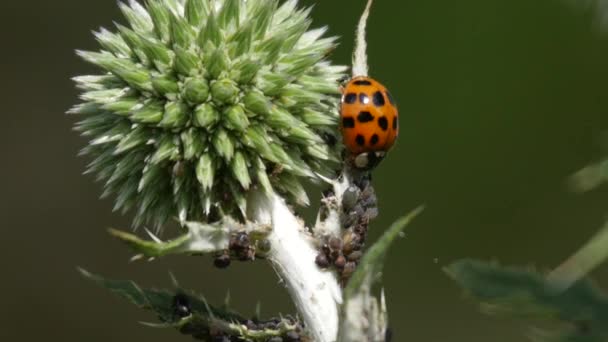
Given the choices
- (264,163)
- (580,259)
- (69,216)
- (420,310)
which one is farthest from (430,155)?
(580,259)

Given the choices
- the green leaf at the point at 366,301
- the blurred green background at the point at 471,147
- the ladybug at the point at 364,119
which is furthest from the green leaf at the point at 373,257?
the blurred green background at the point at 471,147

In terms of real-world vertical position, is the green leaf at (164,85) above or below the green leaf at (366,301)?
above

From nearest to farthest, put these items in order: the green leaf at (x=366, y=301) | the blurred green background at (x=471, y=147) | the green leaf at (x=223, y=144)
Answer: the green leaf at (x=366, y=301) → the green leaf at (x=223, y=144) → the blurred green background at (x=471, y=147)

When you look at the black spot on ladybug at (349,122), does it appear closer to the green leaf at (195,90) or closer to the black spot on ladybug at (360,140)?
the black spot on ladybug at (360,140)

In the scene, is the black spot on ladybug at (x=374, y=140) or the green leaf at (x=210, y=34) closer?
the green leaf at (x=210, y=34)

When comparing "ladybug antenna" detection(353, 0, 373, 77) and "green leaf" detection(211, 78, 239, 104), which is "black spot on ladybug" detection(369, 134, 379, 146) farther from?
"green leaf" detection(211, 78, 239, 104)

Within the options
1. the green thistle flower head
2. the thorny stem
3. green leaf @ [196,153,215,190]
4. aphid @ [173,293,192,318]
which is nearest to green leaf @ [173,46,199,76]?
the green thistle flower head

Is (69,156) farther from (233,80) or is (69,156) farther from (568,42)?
(233,80)

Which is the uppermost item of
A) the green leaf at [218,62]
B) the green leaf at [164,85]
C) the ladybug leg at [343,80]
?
the ladybug leg at [343,80]

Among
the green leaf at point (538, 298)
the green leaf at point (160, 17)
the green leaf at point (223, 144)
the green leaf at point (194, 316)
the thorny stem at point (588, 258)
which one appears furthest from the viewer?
the green leaf at point (160, 17)
